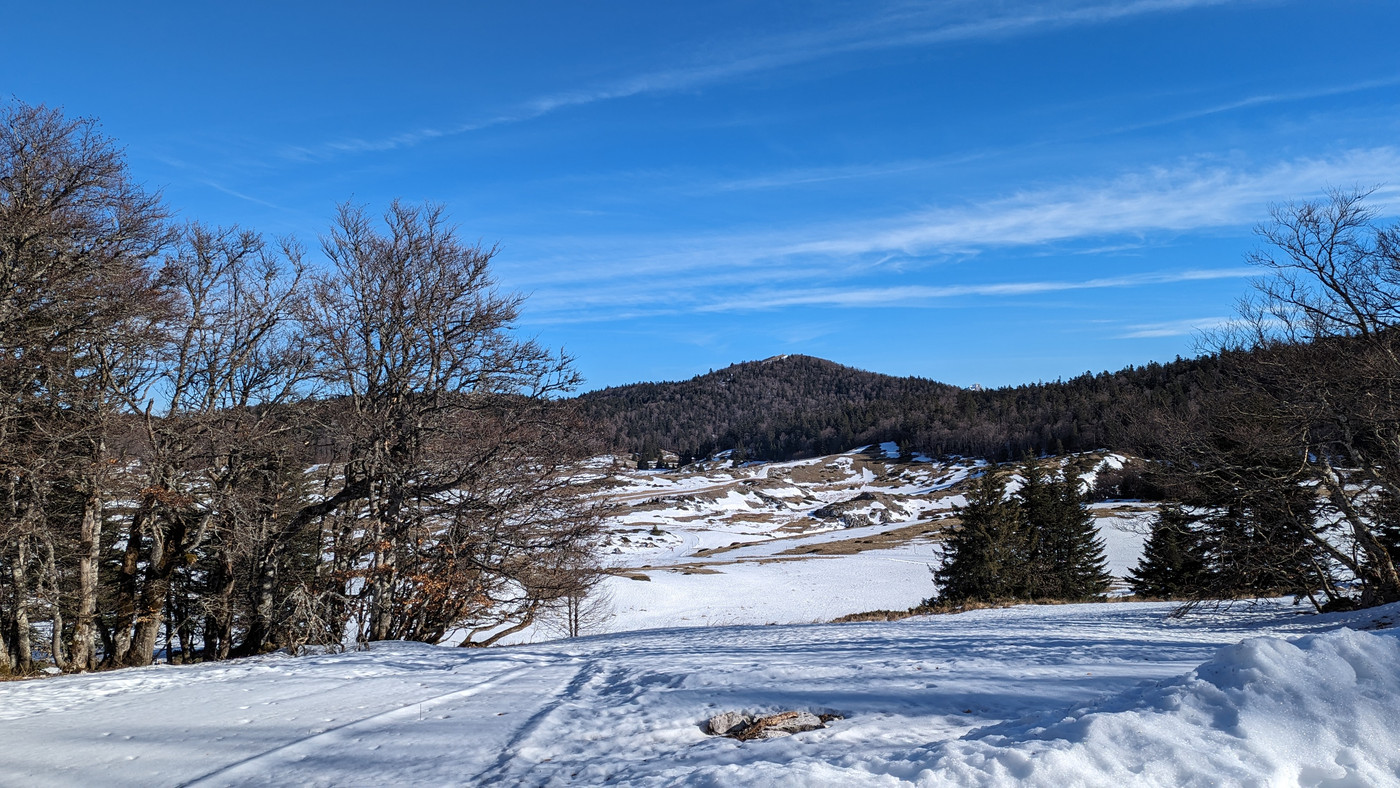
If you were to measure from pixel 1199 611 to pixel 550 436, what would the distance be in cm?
1634

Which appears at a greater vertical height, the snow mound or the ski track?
the snow mound

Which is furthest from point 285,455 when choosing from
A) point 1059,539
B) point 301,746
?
point 1059,539

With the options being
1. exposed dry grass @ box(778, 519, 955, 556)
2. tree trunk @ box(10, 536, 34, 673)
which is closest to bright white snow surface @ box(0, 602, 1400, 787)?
tree trunk @ box(10, 536, 34, 673)

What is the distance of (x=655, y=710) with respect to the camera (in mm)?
6793

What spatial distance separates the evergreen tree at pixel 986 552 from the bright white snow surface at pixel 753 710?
70.3 ft

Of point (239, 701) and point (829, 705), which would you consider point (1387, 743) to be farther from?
point (239, 701)

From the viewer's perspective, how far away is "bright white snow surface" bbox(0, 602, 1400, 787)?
4117 mm

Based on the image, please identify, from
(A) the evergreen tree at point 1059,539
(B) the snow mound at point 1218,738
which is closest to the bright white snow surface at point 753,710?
(B) the snow mound at point 1218,738

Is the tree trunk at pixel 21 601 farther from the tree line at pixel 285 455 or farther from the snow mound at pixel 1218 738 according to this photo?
the snow mound at pixel 1218 738

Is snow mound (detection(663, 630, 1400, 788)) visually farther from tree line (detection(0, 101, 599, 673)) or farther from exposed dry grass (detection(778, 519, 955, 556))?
exposed dry grass (detection(778, 519, 955, 556))

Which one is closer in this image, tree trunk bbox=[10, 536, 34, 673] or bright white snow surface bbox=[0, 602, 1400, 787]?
bright white snow surface bbox=[0, 602, 1400, 787]

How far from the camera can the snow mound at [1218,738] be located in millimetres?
3895

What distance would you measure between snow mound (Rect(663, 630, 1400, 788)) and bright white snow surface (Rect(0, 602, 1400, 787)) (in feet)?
0.05

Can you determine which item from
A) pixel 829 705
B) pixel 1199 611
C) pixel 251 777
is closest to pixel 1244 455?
pixel 1199 611
